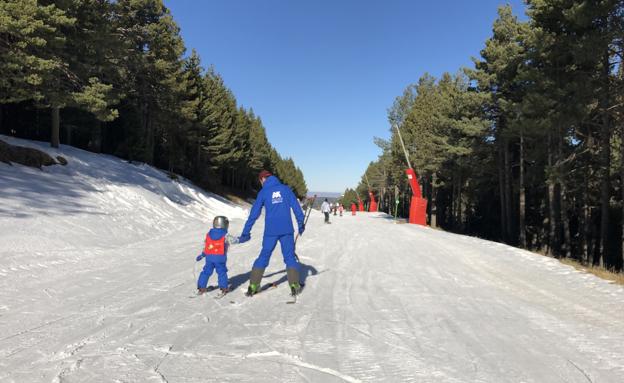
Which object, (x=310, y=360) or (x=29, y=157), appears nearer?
(x=310, y=360)

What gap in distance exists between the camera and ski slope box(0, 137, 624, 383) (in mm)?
3268

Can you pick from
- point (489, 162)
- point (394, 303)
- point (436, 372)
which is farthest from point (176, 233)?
point (489, 162)

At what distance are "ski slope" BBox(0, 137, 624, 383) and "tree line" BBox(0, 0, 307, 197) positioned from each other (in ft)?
21.9

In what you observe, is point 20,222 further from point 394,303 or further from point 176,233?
point 394,303

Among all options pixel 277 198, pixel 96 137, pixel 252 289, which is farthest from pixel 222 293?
pixel 96 137

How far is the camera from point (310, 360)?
3.42 meters

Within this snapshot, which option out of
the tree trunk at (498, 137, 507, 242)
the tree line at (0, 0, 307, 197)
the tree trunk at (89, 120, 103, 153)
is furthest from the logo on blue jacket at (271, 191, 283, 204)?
the tree trunk at (89, 120, 103, 153)

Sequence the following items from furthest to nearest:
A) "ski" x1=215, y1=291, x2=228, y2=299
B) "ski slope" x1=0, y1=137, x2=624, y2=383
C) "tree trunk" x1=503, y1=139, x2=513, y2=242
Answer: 1. "tree trunk" x1=503, y1=139, x2=513, y2=242
2. "ski" x1=215, y1=291, x2=228, y2=299
3. "ski slope" x1=0, y1=137, x2=624, y2=383

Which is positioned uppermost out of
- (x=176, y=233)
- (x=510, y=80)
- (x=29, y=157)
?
(x=510, y=80)

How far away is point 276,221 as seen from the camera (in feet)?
18.8

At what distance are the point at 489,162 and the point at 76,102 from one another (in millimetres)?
24663

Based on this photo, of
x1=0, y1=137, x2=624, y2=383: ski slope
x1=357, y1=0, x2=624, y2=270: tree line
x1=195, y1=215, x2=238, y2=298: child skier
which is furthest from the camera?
x1=357, y1=0, x2=624, y2=270: tree line

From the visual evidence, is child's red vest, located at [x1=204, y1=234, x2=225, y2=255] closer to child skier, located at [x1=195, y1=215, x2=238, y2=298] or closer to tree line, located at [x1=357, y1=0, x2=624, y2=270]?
child skier, located at [x1=195, y1=215, x2=238, y2=298]

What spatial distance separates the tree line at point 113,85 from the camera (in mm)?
13821
